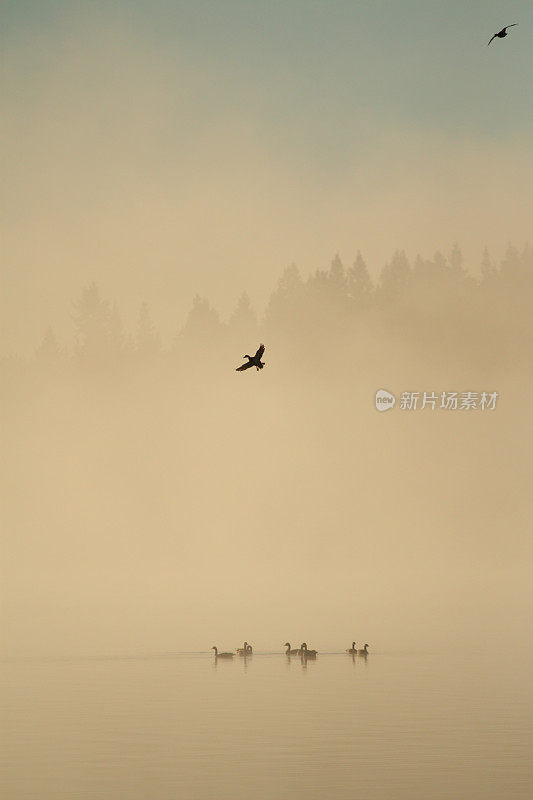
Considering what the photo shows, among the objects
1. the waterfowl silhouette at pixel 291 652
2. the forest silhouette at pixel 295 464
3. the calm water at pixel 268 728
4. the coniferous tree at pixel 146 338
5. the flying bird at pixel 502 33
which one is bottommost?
the calm water at pixel 268 728

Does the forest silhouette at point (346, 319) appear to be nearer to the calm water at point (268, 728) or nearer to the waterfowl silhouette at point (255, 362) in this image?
the waterfowl silhouette at point (255, 362)

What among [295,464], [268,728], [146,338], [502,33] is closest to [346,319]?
[295,464]

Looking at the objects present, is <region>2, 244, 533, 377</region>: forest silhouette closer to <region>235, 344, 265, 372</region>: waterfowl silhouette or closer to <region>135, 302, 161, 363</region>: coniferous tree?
<region>135, 302, 161, 363</region>: coniferous tree

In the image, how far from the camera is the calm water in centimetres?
546

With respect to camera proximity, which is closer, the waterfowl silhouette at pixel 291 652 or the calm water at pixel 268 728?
the calm water at pixel 268 728

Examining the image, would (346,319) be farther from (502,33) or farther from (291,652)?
(291,652)

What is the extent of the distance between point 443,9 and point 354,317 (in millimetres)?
1951

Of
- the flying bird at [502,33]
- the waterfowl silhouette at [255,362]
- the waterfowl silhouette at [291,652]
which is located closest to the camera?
the waterfowl silhouette at [291,652]

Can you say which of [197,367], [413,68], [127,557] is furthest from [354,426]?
[413,68]

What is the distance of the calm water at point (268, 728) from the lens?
5457 mm

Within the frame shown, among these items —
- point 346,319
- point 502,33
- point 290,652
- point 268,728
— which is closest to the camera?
point 268,728

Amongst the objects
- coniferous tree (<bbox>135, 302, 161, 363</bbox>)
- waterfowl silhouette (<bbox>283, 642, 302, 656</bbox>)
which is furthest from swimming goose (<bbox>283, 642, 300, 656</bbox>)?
coniferous tree (<bbox>135, 302, 161, 363</bbox>)

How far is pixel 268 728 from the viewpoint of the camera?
19.6 ft

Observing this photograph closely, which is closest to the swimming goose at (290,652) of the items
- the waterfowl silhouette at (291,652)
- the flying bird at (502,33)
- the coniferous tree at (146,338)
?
the waterfowl silhouette at (291,652)
